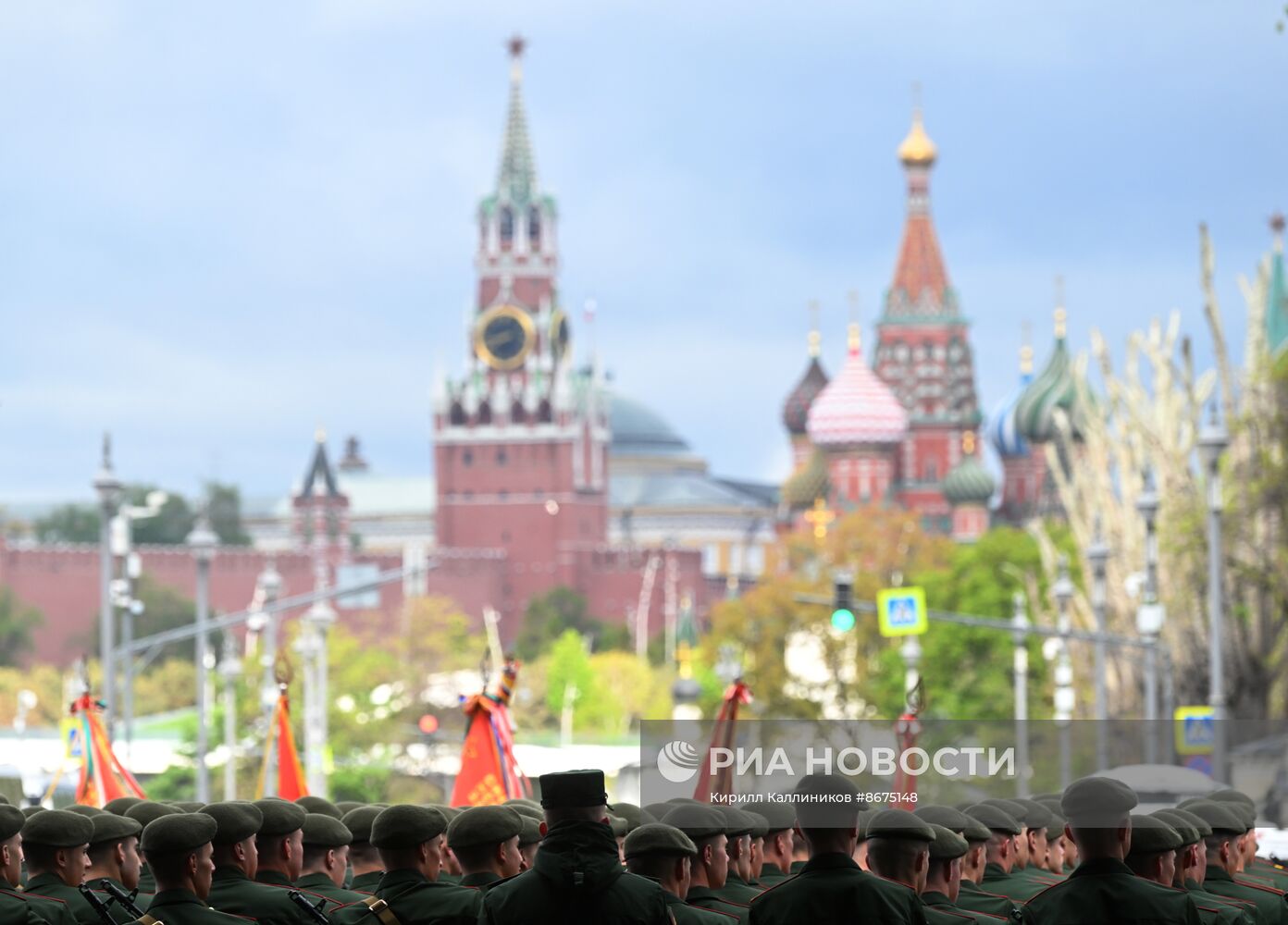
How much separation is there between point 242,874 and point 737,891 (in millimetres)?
1853

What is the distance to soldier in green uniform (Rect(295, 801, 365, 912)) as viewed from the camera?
11.6 metres

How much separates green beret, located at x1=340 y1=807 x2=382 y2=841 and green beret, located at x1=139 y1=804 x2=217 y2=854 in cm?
221

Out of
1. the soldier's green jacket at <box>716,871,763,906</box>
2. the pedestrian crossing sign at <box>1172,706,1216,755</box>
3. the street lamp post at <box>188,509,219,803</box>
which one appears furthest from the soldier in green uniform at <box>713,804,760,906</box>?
the street lamp post at <box>188,509,219,803</box>

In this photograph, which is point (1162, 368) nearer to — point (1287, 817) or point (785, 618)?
point (785, 618)

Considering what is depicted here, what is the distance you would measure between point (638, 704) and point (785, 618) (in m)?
41.0

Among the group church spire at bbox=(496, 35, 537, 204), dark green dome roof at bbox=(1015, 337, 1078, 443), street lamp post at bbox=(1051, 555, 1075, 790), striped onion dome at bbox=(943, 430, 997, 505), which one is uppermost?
church spire at bbox=(496, 35, 537, 204)

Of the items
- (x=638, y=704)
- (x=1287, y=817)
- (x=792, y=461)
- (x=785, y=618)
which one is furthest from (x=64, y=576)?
(x=1287, y=817)

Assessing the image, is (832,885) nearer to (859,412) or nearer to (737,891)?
(737,891)

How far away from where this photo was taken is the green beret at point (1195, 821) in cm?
1106

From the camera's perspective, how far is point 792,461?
17975 cm

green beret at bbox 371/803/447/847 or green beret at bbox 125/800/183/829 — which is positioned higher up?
green beret at bbox 371/803/447/847

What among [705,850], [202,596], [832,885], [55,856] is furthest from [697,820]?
[202,596]

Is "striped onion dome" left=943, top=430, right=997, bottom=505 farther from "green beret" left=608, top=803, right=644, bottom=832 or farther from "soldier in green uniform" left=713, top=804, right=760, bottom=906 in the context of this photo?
"soldier in green uniform" left=713, top=804, right=760, bottom=906

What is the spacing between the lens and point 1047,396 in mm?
151375
